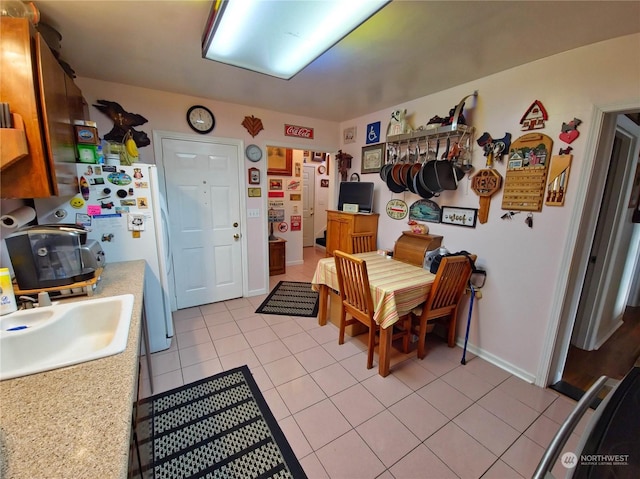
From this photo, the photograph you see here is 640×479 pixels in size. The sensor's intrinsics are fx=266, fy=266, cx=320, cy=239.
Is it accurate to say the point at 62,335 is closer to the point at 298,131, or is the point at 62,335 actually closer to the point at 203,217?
the point at 203,217

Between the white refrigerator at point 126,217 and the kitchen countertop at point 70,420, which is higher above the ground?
the white refrigerator at point 126,217

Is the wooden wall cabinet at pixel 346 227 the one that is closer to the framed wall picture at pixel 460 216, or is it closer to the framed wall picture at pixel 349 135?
the framed wall picture at pixel 460 216

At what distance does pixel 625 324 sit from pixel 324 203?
507cm

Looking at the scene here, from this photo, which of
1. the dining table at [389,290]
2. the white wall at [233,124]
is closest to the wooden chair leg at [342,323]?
the dining table at [389,290]

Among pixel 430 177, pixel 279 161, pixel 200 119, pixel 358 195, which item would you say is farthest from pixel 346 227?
pixel 279 161

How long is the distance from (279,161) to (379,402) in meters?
4.16

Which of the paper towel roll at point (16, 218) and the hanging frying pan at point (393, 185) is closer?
the paper towel roll at point (16, 218)

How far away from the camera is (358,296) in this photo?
2256mm

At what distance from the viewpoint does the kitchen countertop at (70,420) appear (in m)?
0.59

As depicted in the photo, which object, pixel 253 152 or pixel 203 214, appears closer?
pixel 203 214

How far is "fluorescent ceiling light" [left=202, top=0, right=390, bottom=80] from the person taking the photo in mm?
1246

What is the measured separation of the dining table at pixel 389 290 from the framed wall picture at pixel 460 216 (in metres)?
0.55

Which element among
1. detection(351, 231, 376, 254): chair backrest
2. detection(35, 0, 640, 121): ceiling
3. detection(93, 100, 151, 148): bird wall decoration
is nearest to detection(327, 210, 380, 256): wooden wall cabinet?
detection(351, 231, 376, 254): chair backrest

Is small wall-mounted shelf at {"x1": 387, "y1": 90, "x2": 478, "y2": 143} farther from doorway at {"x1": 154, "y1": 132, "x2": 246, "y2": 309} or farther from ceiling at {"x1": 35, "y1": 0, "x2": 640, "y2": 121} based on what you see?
doorway at {"x1": 154, "y1": 132, "x2": 246, "y2": 309}
